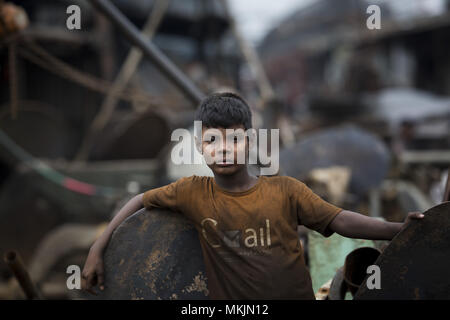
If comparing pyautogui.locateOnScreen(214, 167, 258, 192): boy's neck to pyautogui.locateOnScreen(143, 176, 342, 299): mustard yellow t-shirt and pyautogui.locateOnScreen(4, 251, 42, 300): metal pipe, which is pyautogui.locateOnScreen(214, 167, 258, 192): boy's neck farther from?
pyautogui.locateOnScreen(4, 251, 42, 300): metal pipe

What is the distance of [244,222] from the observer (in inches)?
51.2

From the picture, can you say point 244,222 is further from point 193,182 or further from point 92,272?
point 92,272

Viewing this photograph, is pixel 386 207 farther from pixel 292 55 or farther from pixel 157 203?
pixel 292 55

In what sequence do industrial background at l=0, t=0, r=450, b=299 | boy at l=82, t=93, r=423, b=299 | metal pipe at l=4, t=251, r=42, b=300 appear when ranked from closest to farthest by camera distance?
boy at l=82, t=93, r=423, b=299 < metal pipe at l=4, t=251, r=42, b=300 < industrial background at l=0, t=0, r=450, b=299

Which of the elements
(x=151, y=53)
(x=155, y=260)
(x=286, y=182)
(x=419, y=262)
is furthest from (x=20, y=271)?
(x=419, y=262)

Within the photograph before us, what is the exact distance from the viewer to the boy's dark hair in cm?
129

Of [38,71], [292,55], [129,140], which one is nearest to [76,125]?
[38,71]

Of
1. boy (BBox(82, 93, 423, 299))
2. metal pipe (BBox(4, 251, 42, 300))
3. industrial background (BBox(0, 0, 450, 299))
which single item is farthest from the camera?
industrial background (BBox(0, 0, 450, 299))

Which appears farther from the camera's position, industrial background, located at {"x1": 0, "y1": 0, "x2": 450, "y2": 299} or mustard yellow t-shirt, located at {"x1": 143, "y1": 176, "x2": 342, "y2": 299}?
industrial background, located at {"x1": 0, "y1": 0, "x2": 450, "y2": 299}

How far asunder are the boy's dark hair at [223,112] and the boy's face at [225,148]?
0.02 metres

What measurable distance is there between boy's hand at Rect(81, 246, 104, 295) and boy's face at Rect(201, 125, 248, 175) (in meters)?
0.49

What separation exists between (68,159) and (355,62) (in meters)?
9.88

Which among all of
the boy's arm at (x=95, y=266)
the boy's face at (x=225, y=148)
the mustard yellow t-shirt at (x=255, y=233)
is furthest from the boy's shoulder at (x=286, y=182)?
the boy's arm at (x=95, y=266)

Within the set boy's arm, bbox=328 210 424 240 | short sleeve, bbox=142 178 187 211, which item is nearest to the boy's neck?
short sleeve, bbox=142 178 187 211
